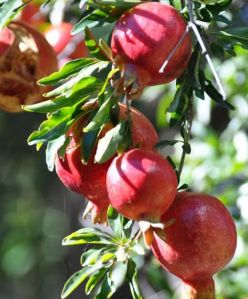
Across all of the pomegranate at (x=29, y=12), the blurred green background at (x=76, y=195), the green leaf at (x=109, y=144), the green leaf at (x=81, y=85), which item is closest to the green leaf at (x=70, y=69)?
the green leaf at (x=81, y=85)

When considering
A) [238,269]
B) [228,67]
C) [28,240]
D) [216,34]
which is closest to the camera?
[216,34]

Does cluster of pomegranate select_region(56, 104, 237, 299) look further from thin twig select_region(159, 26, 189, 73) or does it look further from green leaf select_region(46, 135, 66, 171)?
thin twig select_region(159, 26, 189, 73)

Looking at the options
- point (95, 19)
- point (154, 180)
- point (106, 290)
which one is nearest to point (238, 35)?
point (95, 19)

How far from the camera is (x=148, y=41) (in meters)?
1.31

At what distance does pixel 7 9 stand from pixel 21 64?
22 cm

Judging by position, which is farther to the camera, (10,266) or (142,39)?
(10,266)

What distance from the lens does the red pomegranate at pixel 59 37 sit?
2371 mm

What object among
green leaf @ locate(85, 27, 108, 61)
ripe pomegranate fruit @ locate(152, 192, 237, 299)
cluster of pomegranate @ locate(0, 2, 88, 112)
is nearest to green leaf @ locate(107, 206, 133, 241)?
ripe pomegranate fruit @ locate(152, 192, 237, 299)

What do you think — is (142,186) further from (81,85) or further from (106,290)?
(106,290)

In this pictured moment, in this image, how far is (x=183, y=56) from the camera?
134 cm

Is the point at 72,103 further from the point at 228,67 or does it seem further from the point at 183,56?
the point at 228,67

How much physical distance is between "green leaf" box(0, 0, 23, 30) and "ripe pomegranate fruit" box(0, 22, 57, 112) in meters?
0.18

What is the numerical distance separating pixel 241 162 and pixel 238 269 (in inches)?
12.5

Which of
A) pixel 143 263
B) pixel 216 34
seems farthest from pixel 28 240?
pixel 216 34
